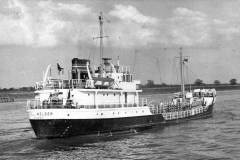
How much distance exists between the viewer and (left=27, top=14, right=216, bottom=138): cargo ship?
118 feet

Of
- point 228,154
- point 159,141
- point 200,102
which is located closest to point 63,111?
point 159,141

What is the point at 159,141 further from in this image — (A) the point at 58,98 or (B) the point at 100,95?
(A) the point at 58,98

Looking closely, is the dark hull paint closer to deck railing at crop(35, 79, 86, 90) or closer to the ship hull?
the ship hull

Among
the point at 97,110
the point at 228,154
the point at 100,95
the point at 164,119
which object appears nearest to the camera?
the point at 228,154

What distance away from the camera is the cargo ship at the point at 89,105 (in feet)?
118

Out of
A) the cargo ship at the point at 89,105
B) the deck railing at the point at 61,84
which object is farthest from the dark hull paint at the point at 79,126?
the deck railing at the point at 61,84

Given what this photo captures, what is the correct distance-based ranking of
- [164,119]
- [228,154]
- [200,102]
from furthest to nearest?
[200,102], [164,119], [228,154]

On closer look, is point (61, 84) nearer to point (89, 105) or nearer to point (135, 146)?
point (89, 105)

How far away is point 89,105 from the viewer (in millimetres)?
38438

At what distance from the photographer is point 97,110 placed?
37906 millimetres

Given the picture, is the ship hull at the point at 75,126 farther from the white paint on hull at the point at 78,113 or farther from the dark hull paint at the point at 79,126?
the white paint on hull at the point at 78,113

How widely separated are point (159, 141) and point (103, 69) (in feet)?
36.6

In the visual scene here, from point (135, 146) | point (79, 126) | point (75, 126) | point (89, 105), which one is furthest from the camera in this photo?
point (89, 105)

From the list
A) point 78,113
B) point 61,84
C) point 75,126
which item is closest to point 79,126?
point 75,126
